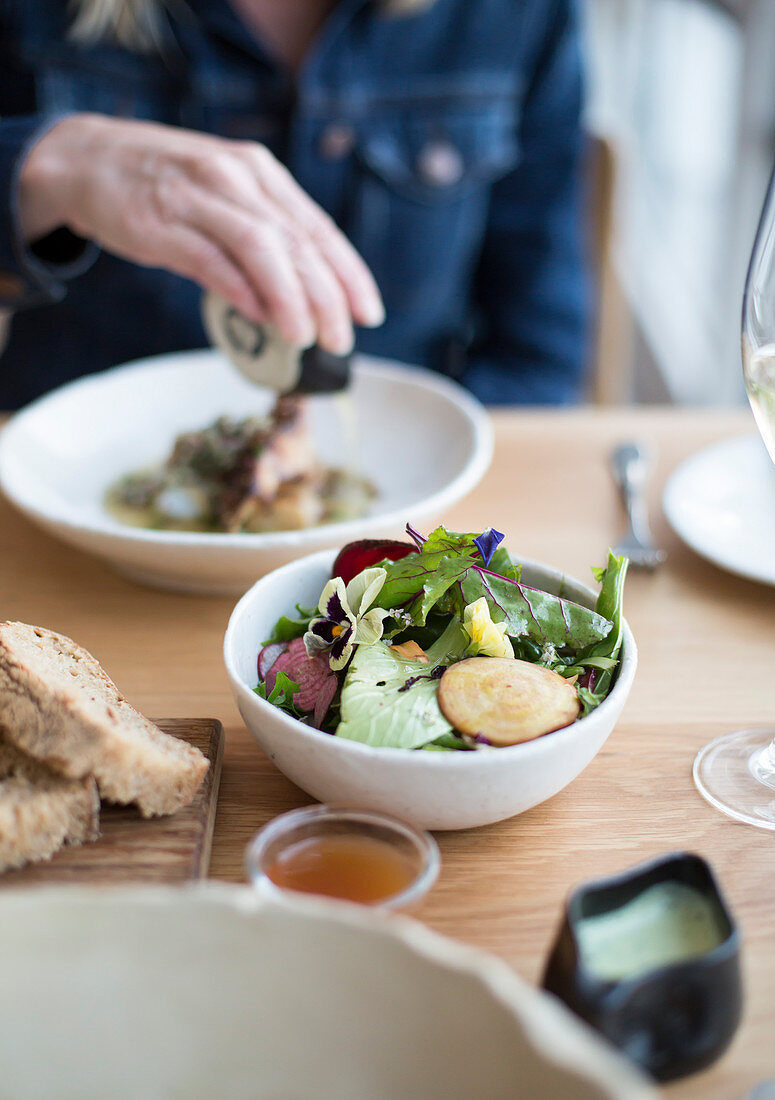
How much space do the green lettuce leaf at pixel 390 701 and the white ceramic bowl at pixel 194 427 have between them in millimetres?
307

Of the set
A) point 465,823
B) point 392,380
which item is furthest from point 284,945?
point 392,380

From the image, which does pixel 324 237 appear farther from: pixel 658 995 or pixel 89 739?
pixel 658 995

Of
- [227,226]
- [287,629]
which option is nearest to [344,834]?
[287,629]

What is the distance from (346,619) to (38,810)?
25cm

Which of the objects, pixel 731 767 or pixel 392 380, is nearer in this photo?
pixel 731 767

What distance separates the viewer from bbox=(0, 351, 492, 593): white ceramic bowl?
1019 mm

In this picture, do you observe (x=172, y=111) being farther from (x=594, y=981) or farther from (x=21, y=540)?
(x=594, y=981)

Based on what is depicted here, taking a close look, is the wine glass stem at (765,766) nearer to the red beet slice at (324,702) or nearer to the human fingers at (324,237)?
the red beet slice at (324,702)

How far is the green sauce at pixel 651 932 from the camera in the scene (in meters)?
0.52

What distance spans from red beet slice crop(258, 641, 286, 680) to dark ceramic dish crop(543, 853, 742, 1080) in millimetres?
323

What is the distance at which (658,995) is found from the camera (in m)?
0.49

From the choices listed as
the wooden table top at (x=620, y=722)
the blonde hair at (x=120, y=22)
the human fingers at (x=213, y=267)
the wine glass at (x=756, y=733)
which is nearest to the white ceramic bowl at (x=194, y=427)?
the wooden table top at (x=620, y=722)

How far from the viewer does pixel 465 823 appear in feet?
2.23

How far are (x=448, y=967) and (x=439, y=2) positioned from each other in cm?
196
